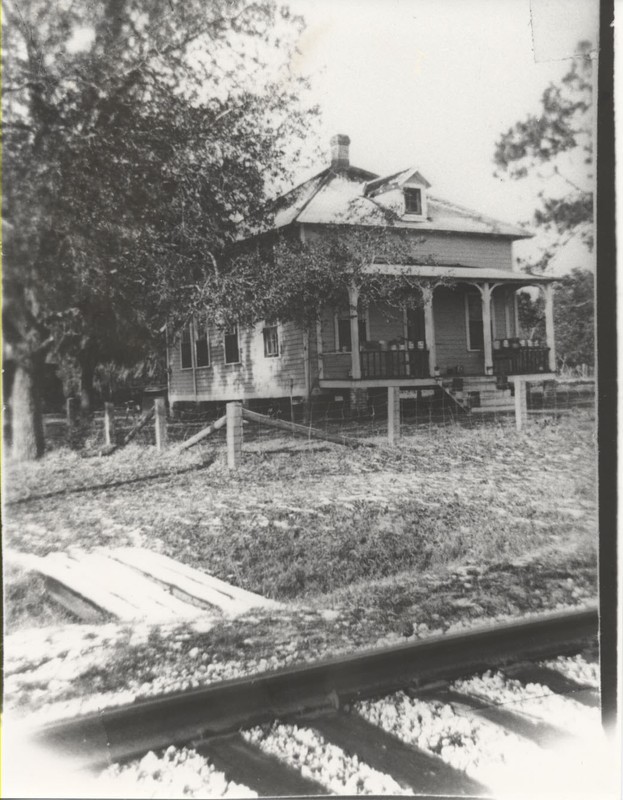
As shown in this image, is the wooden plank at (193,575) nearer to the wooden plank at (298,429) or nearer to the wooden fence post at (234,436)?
the wooden fence post at (234,436)

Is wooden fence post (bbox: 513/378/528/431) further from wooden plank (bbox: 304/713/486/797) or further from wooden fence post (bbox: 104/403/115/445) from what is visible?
wooden fence post (bbox: 104/403/115/445)

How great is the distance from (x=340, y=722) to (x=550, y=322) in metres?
2.08

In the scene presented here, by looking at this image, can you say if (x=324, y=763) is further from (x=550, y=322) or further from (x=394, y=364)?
(x=550, y=322)

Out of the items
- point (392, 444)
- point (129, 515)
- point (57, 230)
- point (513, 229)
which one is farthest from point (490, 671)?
point (57, 230)

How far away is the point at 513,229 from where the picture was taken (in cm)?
343

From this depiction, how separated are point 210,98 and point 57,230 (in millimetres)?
838

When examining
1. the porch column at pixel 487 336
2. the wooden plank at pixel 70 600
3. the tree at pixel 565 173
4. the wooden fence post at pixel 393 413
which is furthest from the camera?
the porch column at pixel 487 336

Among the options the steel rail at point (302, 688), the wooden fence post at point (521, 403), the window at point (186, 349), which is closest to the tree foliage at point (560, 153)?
the wooden fence post at point (521, 403)

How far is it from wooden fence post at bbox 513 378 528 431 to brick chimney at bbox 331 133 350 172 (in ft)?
4.46

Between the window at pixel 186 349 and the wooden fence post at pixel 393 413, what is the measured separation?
959mm

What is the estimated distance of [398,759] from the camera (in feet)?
8.20

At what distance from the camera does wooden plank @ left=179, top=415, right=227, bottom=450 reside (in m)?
3.01

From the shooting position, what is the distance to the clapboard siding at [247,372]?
2.93 m

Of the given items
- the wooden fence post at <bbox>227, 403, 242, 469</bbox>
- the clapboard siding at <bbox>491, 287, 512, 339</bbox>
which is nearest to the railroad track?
the wooden fence post at <bbox>227, 403, 242, 469</bbox>
